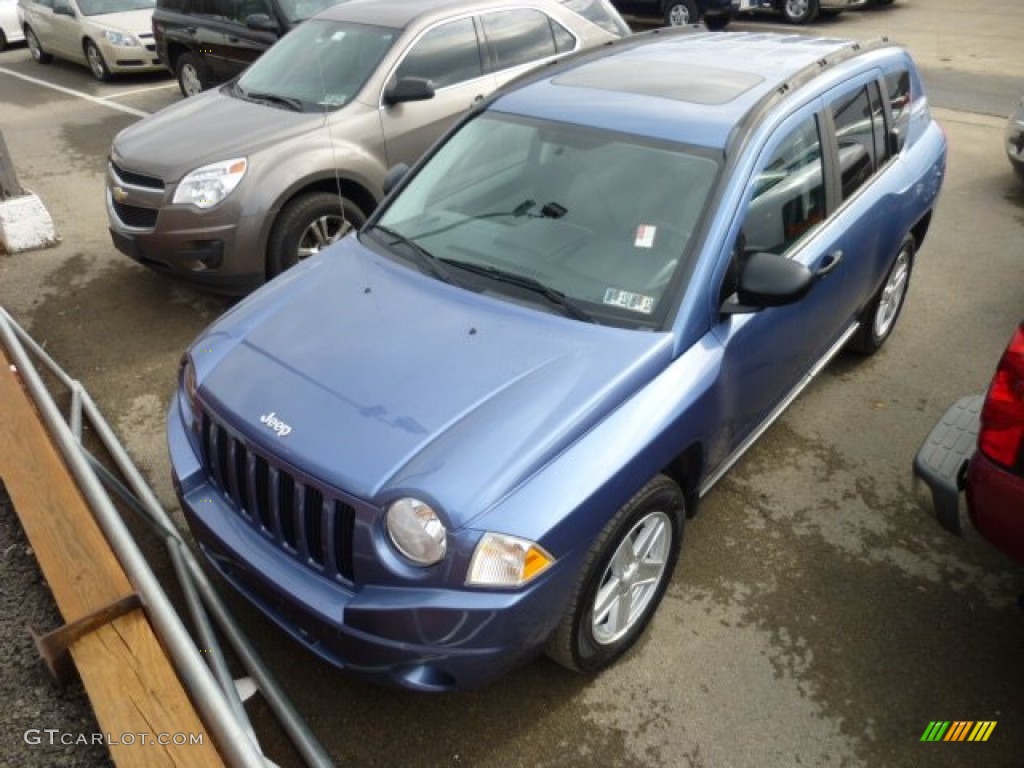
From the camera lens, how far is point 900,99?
4445 mm

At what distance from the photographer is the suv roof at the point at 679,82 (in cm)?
321

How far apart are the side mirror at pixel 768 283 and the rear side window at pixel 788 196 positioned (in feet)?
0.77

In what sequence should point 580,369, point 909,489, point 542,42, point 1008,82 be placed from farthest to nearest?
point 1008,82 < point 542,42 < point 909,489 < point 580,369

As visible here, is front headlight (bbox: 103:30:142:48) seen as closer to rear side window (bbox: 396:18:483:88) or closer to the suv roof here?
rear side window (bbox: 396:18:483:88)

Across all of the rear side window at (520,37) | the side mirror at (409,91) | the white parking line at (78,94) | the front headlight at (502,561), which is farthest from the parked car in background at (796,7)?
the front headlight at (502,561)

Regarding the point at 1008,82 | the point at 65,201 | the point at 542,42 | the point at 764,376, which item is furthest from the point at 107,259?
the point at 1008,82

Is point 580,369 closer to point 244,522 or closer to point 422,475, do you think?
point 422,475

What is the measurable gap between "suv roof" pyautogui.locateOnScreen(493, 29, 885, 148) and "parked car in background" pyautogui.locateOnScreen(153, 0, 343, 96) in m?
4.92

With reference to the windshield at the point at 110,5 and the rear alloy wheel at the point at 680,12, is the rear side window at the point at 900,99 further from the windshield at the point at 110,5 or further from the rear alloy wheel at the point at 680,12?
the windshield at the point at 110,5

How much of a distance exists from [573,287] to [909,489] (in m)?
2.02

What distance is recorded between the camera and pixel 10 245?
21.2 ft

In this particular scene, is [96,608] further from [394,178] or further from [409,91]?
[409,91]

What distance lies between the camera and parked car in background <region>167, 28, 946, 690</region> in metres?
2.34

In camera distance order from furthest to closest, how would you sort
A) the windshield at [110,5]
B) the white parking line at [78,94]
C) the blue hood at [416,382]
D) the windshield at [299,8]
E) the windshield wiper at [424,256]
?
the windshield at [110,5]
the white parking line at [78,94]
the windshield at [299,8]
the windshield wiper at [424,256]
the blue hood at [416,382]
